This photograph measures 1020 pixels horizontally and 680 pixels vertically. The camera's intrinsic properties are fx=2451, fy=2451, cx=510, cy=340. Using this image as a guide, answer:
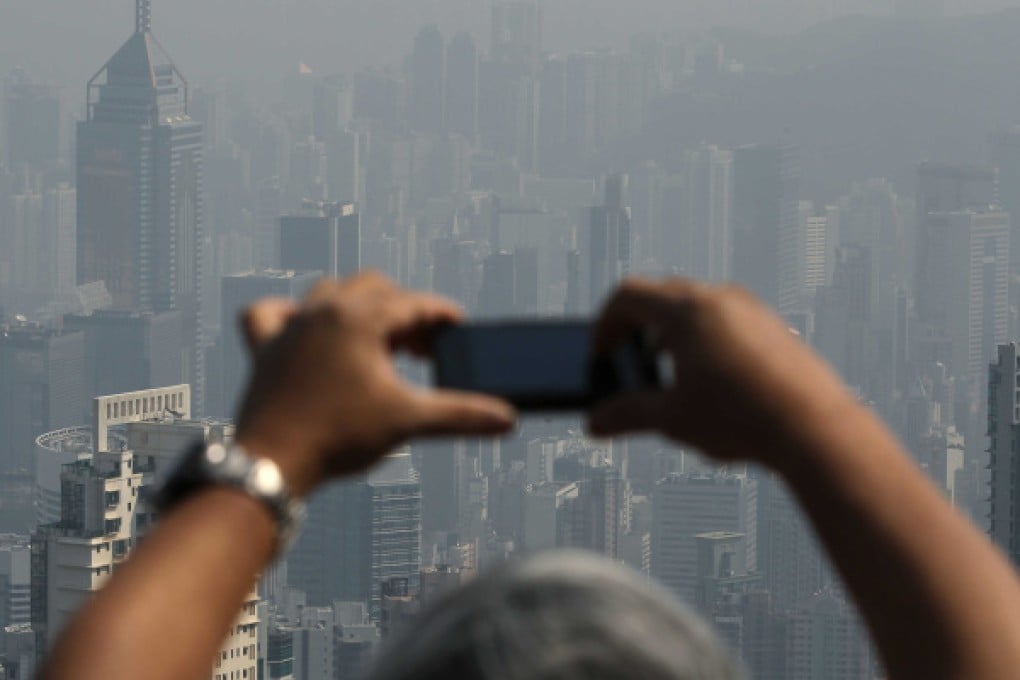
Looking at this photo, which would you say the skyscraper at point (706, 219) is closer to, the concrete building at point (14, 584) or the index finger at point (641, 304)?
the concrete building at point (14, 584)

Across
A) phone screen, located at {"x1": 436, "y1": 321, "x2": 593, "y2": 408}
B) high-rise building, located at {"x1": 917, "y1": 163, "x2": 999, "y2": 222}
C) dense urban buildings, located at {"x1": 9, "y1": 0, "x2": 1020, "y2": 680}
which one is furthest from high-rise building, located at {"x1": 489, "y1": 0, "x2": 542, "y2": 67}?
phone screen, located at {"x1": 436, "y1": 321, "x2": 593, "y2": 408}

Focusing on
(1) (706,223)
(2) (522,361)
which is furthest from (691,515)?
(2) (522,361)

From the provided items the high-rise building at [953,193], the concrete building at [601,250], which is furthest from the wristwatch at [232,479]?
the high-rise building at [953,193]

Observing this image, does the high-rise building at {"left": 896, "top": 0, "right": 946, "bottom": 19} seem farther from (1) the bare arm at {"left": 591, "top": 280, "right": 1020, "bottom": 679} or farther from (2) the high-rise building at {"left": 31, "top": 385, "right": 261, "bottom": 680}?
(1) the bare arm at {"left": 591, "top": 280, "right": 1020, "bottom": 679}

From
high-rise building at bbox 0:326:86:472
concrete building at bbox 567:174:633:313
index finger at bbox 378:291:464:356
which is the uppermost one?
concrete building at bbox 567:174:633:313

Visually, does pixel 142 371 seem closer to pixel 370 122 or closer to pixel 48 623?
pixel 370 122

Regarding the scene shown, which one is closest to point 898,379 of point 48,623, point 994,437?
point 994,437

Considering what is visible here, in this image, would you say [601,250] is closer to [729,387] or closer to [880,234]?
[880,234]
